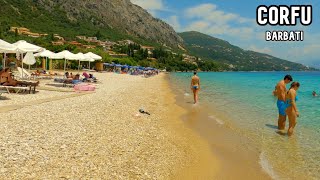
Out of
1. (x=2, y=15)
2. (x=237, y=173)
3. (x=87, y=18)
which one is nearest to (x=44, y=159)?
(x=237, y=173)

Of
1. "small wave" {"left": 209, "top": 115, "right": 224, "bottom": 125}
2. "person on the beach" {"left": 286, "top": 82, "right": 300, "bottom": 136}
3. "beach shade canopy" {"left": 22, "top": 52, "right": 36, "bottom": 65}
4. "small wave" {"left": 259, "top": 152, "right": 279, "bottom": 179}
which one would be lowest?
"small wave" {"left": 259, "top": 152, "right": 279, "bottom": 179}

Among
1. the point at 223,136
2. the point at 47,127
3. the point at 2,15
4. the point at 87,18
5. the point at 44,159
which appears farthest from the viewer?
the point at 87,18

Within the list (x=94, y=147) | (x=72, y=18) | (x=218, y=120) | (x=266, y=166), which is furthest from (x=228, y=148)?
(x=72, y=18)

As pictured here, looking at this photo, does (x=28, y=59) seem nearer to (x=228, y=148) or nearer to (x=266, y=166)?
(x=228, y=148)

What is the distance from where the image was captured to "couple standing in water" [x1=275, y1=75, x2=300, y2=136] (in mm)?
9594

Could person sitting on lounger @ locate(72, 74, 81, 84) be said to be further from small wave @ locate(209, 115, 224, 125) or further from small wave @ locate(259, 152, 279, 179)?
small wave @ locate(259, 152, 279, 179)

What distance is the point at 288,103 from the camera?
975 cm

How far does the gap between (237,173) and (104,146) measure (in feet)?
9.83

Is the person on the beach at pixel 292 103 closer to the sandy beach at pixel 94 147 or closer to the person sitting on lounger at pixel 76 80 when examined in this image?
the sandy beach at pixel 94 147

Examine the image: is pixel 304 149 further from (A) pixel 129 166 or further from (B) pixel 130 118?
(B) pixel 130 118

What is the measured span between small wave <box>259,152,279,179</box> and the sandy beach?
41.1 inches

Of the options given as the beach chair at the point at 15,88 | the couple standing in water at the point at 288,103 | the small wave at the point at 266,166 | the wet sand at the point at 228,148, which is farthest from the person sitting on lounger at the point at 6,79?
the small wave at the point at 266,166

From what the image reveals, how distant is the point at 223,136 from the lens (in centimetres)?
975

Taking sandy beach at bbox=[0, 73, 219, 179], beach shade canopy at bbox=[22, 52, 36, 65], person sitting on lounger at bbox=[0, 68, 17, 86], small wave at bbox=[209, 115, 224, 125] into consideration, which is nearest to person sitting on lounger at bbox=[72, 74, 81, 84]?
person sitting on lounger at bbox=[0, 68, 17, 86]
